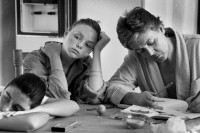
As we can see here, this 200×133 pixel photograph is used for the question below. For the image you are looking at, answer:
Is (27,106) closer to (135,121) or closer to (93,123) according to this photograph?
(93,123)

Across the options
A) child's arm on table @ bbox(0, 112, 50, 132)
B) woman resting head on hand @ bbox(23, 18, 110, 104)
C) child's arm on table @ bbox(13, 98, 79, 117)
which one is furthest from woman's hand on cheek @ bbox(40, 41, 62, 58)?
child's arm on table @ bbox(0, 112, 50, 132)

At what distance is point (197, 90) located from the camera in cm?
165

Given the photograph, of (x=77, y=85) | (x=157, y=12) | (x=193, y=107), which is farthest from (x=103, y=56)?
(x=193, y=107)

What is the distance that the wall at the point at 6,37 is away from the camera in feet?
12.5

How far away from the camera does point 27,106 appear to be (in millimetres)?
1343

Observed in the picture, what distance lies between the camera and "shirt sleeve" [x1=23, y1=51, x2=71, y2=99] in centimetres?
178

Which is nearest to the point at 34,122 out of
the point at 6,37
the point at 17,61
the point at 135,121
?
the point at 135,121

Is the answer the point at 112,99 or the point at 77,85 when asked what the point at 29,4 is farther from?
the point at 112,99

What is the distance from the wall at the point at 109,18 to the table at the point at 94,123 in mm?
1997

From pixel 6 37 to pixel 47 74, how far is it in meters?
2.12

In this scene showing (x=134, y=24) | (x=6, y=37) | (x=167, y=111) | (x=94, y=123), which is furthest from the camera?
(x=6, y=37)

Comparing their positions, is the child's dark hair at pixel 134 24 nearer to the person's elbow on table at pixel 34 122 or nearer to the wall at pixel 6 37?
the person's elbow on table at pixel 34 122

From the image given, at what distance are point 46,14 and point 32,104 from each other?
252 centimetres

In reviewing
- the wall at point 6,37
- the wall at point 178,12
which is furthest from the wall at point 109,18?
the wall at point 6,37
